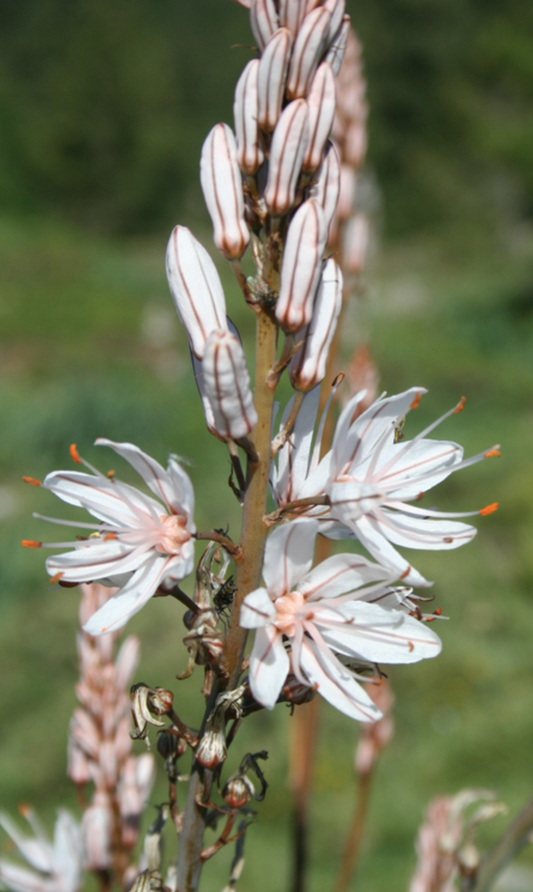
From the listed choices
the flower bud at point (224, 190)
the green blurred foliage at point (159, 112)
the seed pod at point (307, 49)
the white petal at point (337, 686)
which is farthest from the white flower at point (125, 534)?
the green blurred foliage at point (159, 112)

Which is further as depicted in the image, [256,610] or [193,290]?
[193,290]

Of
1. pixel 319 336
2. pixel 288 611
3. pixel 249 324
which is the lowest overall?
pixel 288 611

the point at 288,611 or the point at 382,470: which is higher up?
the point at 382,470

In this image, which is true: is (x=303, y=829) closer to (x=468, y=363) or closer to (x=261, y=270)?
(x=261, y=270)

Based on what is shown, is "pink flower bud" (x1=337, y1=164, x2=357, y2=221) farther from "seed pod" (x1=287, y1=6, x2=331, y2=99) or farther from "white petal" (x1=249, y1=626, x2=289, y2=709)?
"white petal" (x1=249, y1=626, x2=289, y2=709)

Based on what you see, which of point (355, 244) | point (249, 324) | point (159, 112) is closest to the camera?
point (355, 244)

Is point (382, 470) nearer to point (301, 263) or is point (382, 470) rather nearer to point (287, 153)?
point (301, 263)

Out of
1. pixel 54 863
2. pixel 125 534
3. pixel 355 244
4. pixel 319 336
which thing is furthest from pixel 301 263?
pixel 355 244

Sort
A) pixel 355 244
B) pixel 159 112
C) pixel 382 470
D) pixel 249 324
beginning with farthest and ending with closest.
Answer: pixel 159 112
pixel 249 324
pixel 355 244
pixel 382 470
